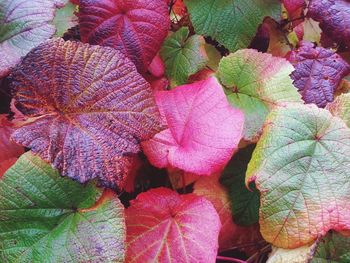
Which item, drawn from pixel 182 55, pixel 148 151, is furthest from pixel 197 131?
pixel 182 55

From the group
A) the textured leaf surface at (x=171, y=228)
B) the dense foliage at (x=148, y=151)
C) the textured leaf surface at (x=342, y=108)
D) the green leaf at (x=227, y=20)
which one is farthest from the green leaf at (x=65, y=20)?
the textured leaf surface at (x=342, y=108)

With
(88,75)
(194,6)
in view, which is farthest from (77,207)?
(194,6)

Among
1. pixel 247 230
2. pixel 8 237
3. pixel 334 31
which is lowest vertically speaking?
pixel 247 230

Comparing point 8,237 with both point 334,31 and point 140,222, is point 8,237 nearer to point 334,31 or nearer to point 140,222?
point 140,222

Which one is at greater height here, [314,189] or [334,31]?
[334,31]

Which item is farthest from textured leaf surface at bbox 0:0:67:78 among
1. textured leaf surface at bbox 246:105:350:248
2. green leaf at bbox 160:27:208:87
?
textured leaf surface at bbox 246:105:350:248

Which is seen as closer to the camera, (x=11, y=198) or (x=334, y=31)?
(x=11, y=198)

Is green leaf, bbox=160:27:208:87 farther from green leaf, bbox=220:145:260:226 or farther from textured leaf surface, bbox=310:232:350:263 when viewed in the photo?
textured leaf surface, bbox=310:232:350:263
